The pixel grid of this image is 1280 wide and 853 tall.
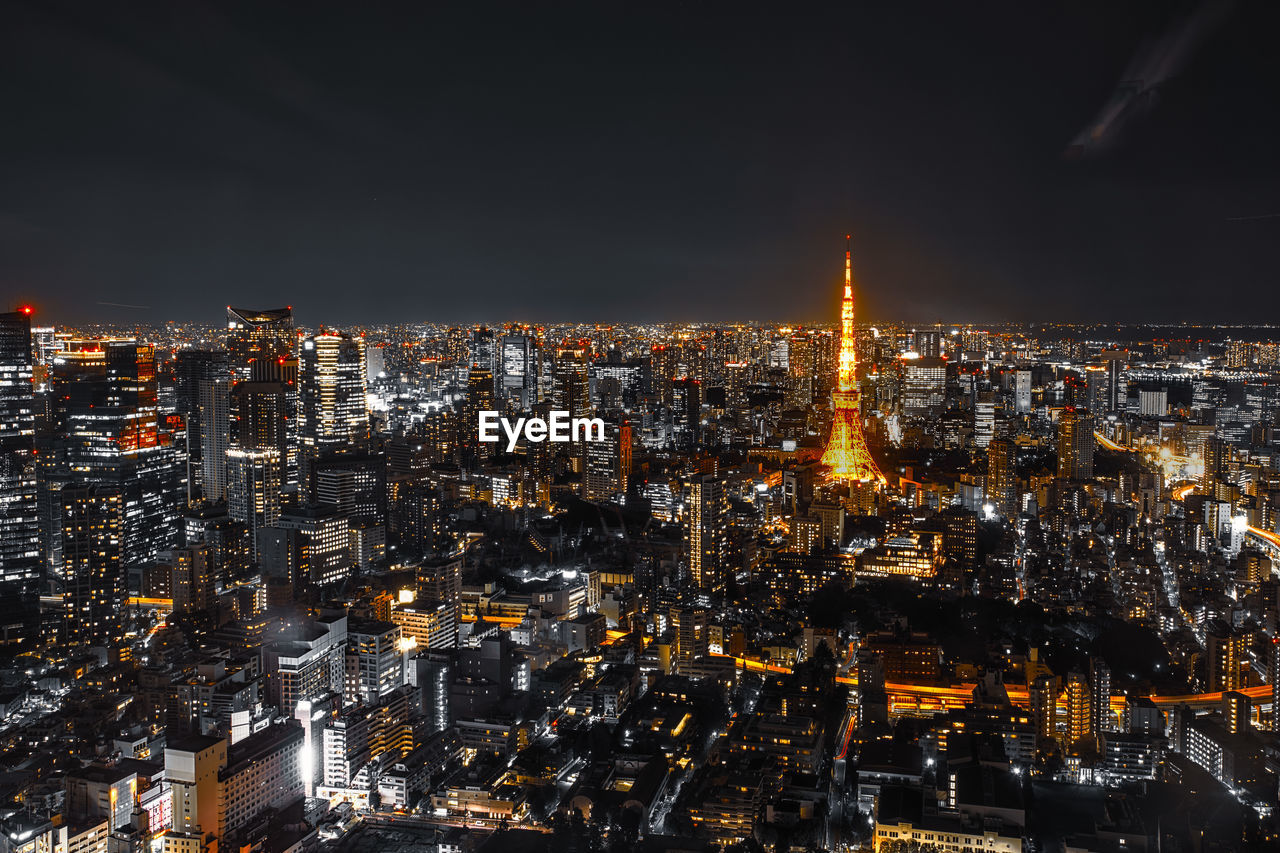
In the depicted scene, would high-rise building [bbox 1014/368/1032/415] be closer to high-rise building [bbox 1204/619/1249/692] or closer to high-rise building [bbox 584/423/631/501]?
high-rise building [bbox 584/423/631/501]

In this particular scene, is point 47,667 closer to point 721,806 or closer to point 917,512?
point 721,806

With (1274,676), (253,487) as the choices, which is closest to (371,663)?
(253,487)

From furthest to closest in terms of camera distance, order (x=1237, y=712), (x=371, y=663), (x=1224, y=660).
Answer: (x=371, y=663), (x=1224, y=660), (x=1237, y=712)

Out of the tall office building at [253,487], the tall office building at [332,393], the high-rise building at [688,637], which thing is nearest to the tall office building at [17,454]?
the tall office building at [253,487]

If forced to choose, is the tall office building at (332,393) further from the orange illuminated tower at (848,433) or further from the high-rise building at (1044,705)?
the high-rise building at (1044,705)

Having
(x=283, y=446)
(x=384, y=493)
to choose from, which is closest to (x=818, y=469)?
(x=384, y=493)

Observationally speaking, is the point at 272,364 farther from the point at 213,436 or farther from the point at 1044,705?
the point at 1044,705
